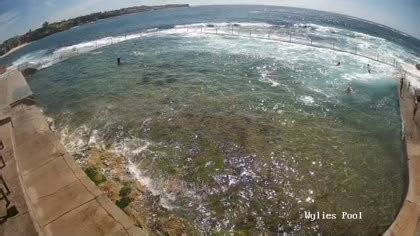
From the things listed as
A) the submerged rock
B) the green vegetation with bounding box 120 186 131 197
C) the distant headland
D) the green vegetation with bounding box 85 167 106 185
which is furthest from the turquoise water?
the distant headland

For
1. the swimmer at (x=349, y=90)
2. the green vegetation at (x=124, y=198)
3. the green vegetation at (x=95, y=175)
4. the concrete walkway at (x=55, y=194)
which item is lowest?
the green vegetation at (x=124, y=198)

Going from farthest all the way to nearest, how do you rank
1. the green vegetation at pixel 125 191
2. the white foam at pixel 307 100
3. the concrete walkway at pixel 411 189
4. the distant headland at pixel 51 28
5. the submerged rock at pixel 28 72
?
the distant headland at pixel 51 28, the submerged rock at pixel 28 72, the white foam at pixel 307 100, the green vegetation at pixel 125 191, the concrete walkway at pixel 411 189

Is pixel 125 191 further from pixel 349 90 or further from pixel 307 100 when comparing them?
pixel 349 90

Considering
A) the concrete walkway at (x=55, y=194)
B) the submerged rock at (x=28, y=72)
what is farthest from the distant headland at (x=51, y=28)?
the concrete walkway at (x=55, y=194)

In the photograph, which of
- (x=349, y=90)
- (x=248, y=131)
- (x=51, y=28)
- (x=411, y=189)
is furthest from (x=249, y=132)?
(x=51, y=28)

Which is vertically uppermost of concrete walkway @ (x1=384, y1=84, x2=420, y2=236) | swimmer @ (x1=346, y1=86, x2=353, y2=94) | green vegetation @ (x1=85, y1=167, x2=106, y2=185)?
green vegetation @ (x1=85, y1=167, x2=106, y2=185)

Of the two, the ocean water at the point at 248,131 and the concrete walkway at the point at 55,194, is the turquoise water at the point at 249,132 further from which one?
the concrete walkway at the point at 55,194

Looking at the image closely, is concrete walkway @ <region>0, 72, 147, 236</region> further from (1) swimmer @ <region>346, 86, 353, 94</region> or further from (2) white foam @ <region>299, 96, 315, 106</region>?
(1) swimmer @ <region>346, 86, 353, 94</region>

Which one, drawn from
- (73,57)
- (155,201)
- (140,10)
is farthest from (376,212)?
(140,10)
